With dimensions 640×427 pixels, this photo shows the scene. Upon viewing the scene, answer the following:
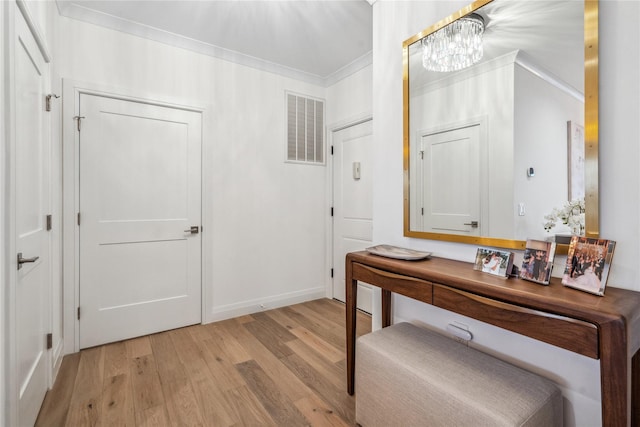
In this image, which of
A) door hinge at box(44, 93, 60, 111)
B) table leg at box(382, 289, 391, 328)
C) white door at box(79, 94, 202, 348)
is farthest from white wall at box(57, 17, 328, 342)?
table leg at box(382, 289, 391, 328)

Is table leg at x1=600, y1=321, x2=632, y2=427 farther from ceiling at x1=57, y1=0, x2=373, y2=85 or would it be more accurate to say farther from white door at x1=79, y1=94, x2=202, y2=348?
white door at x1=79, y1=94, x2=202, y2=348

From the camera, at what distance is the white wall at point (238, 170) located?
8.14ft

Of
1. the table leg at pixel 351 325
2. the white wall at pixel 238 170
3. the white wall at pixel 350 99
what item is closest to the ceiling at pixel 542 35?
the table leg at pixel 351 325

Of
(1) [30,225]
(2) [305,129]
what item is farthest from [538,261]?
(2) [305,129]

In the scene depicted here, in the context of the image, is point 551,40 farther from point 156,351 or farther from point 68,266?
point 68,266

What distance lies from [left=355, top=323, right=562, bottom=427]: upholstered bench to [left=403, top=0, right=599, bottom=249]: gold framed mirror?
562 mm

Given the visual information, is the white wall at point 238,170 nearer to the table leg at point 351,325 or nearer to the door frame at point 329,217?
the door frame at point 329,217

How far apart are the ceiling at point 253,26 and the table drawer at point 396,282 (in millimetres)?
1943

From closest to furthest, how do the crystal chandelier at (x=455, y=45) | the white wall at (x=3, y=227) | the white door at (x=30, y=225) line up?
the white wall at (x=3, y=227), the white door at (x=30, y=225), the crystal chandelier at (x=455, y=45)

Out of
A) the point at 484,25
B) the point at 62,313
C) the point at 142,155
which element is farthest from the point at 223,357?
the point at 484,25

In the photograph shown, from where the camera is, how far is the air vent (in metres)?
3.39

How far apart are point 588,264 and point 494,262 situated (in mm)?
326

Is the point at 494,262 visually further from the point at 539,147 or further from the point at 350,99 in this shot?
the point at 350,99

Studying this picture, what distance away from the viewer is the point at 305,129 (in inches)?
137
